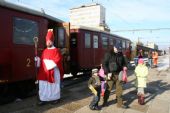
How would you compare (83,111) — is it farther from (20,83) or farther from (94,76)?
(20,83)

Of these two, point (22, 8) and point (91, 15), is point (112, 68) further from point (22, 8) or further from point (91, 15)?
point (91, 15)

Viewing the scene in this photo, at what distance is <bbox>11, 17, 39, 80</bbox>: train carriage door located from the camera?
29.4 feet

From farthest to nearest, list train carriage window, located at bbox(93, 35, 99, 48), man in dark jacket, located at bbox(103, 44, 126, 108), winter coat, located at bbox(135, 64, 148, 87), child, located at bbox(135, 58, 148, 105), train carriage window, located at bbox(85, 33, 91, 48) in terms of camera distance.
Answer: train carriage window, located at bbox(93, 35, 99, 48)
train carriage window, located at bbox(85, 33, 91, 48)
winter coat, located at bbox(135, 64, 148, 87)
child, located at bbox(135, 58, 148, 105)
man in dark jacket, located at bbox(103, 44, 126, 108)

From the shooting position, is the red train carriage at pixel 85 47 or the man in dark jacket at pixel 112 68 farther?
the red train carriage at pixel 85 47

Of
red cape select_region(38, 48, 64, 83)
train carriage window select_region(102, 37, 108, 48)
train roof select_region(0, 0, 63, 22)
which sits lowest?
red cape select_region(38, 48, 64, 83)

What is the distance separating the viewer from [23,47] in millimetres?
9344

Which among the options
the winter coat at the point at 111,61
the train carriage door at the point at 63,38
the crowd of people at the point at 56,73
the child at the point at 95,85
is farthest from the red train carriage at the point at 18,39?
the winter coat at the point at 111,61

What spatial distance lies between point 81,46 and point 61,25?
2960mm

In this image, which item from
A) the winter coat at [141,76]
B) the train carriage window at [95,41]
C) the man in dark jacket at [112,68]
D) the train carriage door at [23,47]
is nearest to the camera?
→ the man in dark jacket at [112,68]

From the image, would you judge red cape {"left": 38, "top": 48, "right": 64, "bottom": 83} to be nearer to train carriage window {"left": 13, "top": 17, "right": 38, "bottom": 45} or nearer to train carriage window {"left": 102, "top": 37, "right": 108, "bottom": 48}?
train carriage window {"left": 13, "top": 17, "right": 38, "bottom": 45}

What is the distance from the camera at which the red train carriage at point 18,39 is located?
8500 mm

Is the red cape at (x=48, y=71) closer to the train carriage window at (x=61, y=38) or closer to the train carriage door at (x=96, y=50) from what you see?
the train carriage window at (x=61, y=38)


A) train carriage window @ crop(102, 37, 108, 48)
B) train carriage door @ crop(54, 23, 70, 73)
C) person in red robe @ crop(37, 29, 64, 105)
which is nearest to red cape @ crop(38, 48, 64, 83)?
person in red robe @ crop(37, 29, 64, 105)

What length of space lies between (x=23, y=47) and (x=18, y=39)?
0.32 meters
